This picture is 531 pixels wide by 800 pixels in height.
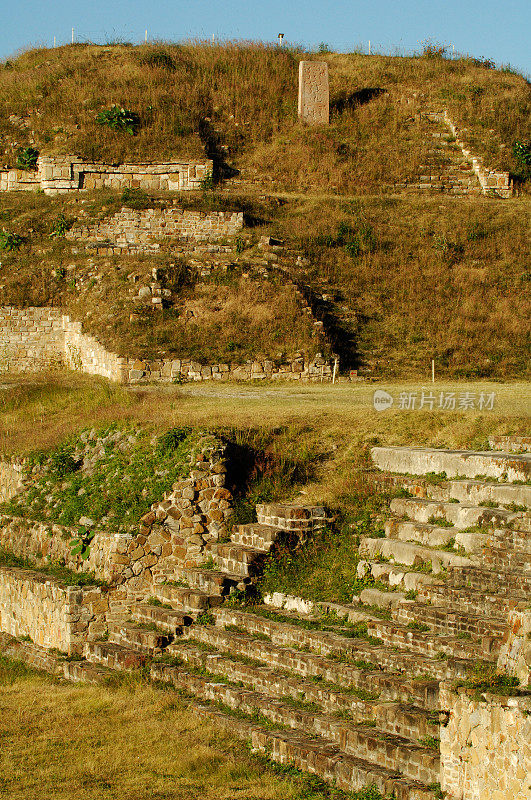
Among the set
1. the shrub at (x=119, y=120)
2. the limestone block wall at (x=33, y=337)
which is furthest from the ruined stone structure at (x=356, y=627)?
the shrub at (x=119, y=120)

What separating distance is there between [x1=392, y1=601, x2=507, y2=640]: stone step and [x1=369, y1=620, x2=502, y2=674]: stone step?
0.09m

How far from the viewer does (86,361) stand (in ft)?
79.8

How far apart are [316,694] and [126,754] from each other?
200 centimetres

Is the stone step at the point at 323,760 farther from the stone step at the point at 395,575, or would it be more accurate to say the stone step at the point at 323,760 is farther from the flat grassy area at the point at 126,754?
the stone step at the point at 395,575

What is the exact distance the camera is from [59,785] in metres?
8.88

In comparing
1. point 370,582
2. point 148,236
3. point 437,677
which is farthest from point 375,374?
point 437,677

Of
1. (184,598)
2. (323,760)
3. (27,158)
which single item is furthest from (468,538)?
(27,158)

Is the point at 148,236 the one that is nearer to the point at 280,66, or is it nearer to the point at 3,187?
the point at 3,187

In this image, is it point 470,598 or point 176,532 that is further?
point 176,532

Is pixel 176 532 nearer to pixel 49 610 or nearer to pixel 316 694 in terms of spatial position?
pixel 49 610

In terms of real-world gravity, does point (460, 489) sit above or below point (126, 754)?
above

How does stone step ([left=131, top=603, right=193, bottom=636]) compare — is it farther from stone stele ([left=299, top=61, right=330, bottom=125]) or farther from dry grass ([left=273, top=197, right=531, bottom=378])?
stone stele ([left=299, top=61, right=330, bottom=125])

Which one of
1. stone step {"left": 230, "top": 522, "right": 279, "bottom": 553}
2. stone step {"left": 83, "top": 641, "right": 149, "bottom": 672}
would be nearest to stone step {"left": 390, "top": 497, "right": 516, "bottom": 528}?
stone step {"left": 230, "top": 522, "right": 279, "bottom": 553}

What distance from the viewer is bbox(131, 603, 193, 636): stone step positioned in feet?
38.5
